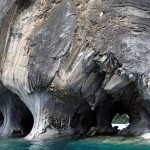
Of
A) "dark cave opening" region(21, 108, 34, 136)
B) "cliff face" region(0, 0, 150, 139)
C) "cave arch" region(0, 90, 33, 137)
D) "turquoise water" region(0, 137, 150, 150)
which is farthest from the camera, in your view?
"dark cave opening" region(21, 108, 34, 136)

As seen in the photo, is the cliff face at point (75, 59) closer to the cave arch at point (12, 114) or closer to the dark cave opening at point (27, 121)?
the cave arch at point (12, 114)

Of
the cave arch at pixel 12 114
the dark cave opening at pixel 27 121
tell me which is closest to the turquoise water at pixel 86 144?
the cave arch at pixel 12 114

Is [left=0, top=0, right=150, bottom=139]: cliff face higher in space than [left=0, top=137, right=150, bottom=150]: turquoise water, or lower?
higher

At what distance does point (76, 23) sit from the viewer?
17156 mm

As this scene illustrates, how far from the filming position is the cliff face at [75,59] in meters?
15.7

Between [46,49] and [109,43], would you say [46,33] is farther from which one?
[109,43]

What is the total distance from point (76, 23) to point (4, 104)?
669 centimetres

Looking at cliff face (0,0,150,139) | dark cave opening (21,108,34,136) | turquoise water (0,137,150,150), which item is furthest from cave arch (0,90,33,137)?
→ turquoise water (0,137,150,150)

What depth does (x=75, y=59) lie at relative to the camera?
1647cm

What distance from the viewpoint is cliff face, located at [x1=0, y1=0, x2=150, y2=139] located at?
15695 millimetres

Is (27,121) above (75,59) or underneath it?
underneath

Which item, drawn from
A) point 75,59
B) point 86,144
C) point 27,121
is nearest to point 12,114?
point 27,121

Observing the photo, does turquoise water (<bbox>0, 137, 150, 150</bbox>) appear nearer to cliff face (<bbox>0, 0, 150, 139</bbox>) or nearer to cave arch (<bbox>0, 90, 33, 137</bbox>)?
cliff face (<bbox>0, 0, 150, 139</bbox>)

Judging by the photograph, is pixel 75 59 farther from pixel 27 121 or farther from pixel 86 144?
pixel 27 121
